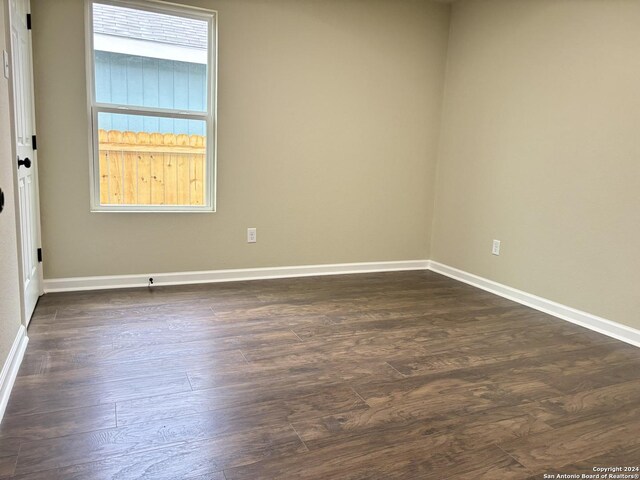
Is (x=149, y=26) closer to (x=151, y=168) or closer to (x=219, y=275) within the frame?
(x=151, y=168)

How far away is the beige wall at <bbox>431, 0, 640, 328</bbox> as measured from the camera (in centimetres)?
297

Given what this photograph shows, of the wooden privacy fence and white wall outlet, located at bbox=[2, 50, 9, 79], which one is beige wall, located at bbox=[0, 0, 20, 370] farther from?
the wooden privacy fence

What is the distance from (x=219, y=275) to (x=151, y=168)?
1.01m

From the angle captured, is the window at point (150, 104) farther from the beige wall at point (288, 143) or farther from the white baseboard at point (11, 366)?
the white baseboard at point (11, 366)

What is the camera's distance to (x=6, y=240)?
6.81ft

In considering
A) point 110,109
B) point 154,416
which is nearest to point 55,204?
point 110,109

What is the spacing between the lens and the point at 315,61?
3.96m

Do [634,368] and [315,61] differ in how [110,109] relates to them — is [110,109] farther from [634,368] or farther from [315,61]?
[634,368]

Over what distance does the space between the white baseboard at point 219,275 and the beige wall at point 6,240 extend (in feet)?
3.83

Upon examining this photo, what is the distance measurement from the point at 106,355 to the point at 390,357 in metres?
1.49

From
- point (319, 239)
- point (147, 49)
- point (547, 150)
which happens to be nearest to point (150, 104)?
point (147, 49)

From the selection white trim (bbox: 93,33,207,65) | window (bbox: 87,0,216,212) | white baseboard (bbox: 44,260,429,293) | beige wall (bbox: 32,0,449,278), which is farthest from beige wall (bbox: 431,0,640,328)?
white trim (bbox: 93,33,207,65)

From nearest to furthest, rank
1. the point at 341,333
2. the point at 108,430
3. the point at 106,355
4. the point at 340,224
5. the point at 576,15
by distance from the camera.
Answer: the point at 108,430
the point at 106,355
the point at 341,333
the point at 576,15
the point at 340,224

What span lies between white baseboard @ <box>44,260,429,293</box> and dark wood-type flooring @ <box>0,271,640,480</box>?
0.46ft
